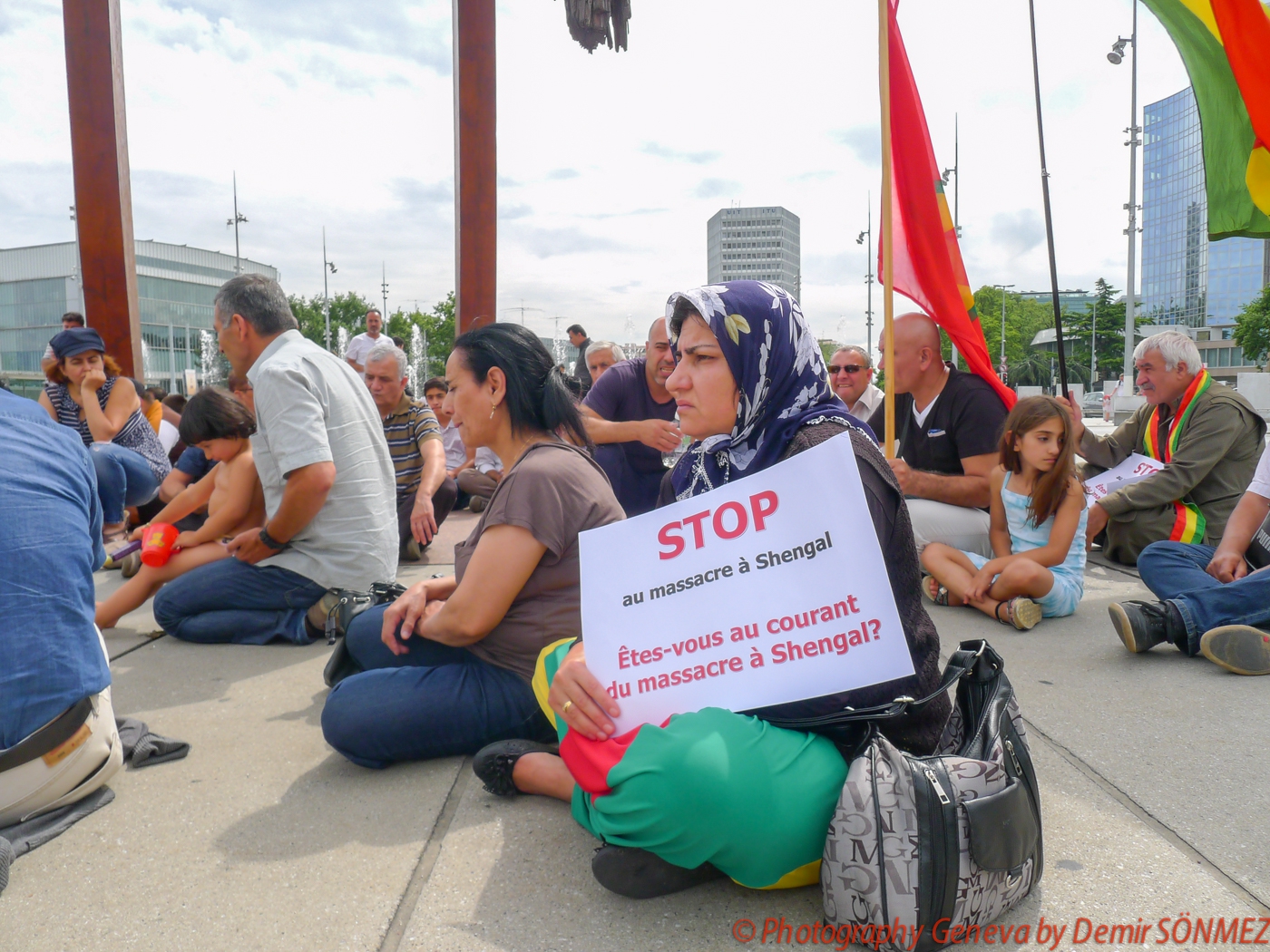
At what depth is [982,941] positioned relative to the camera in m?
1.77

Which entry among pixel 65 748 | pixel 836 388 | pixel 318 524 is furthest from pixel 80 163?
pixel 65 748

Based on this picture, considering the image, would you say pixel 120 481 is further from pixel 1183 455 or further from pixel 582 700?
pixel 1183 455

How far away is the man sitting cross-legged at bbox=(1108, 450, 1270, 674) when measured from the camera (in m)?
3.37

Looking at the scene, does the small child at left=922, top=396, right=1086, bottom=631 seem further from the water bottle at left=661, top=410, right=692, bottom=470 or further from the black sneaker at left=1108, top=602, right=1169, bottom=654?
the water bottle at left=661, top=410, right=692, bottom=470

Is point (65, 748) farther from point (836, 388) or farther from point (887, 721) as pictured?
point (836, 388)

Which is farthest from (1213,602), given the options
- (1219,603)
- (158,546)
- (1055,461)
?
(158,546)

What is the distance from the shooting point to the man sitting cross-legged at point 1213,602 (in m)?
3.37

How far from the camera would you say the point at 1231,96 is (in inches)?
180

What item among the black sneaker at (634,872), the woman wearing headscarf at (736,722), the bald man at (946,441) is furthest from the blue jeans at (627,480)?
the black sneaker at (634,872)

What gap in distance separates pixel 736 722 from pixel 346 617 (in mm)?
2198

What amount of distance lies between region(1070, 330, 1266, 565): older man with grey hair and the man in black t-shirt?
2.38 metres

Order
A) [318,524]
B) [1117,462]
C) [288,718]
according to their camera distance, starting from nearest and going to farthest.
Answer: [288,718] < [318,524] < [1117,462]

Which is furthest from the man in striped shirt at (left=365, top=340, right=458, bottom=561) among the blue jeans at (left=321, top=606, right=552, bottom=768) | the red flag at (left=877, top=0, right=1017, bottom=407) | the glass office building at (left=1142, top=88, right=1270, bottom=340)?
the glass office building at (left=1142, top=88, right=1270, bottom=340)

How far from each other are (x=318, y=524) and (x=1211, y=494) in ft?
16.2
